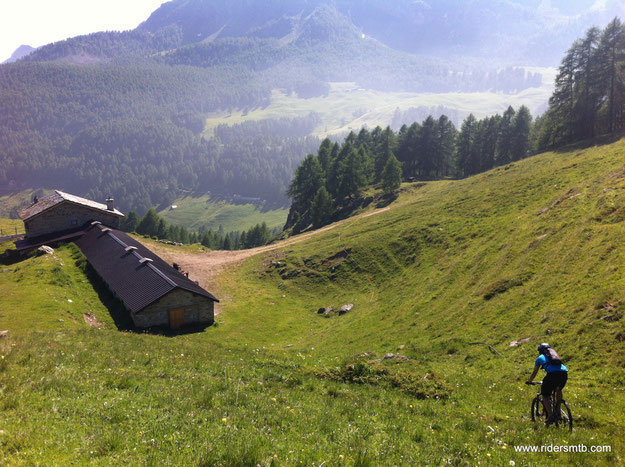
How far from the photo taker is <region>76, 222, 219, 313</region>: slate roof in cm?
3491

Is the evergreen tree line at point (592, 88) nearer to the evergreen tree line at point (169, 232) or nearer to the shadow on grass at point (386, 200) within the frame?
the shadow on grass at point (386, 200)

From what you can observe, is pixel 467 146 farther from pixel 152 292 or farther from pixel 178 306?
pixel 152 292

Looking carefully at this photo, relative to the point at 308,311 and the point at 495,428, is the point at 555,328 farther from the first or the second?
the point at 308,311

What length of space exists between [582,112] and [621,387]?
81925 mm

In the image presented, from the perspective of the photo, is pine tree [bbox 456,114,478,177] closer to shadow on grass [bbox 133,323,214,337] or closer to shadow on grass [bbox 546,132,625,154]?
shadow on grass [bbox 546,132,625,154]

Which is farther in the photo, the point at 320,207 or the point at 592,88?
the point at 320,207

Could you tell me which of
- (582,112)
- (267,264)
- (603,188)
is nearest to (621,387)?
(603,188)

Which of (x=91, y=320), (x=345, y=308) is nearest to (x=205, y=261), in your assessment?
(x=91, y=320)

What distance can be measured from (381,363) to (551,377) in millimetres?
10881

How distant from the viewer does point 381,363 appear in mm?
20531

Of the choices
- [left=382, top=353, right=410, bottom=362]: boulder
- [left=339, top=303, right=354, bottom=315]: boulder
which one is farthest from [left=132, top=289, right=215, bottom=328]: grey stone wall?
[left=382, top=353, right=410, bottom=362]: boulder

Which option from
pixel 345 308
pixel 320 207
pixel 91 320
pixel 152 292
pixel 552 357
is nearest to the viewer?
pixel 552 357

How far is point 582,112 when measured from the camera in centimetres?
7256

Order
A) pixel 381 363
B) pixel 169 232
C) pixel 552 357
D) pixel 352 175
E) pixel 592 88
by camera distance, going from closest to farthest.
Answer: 1. pixel 552 357
2. pixel 381 363
3. pixel 592 88
4. pixel 352 175
5. pixel 169 232
